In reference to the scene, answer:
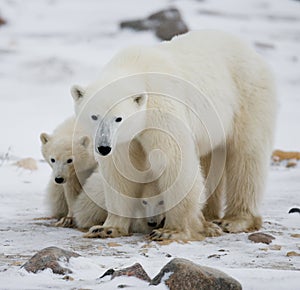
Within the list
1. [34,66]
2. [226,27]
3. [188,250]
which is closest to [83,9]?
[226,27]

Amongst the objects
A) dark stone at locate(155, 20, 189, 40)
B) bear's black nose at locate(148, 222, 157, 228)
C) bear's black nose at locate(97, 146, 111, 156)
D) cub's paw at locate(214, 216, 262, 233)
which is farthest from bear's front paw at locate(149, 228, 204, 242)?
dark stone at locate(155, 20, 189, 40)

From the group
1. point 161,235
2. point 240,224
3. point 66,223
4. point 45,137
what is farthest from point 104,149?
point 240,224

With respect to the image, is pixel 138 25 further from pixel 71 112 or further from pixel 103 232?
pixel 103 232

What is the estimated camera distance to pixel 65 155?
509cm

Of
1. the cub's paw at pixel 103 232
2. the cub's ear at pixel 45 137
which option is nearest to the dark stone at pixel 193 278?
the cub's paw at pixel 103 232

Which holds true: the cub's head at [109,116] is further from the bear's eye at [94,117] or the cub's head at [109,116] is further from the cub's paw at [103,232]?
the cub's paw at [103,232]

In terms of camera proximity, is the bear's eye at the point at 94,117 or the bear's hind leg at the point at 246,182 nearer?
the bear's eye at the point at 94,117

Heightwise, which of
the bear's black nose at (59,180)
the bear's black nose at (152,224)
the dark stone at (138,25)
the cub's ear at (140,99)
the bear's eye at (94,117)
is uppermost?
the dark stone at (138,25)

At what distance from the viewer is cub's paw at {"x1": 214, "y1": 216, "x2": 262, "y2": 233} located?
5000 mm

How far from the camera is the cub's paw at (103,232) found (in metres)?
4.62

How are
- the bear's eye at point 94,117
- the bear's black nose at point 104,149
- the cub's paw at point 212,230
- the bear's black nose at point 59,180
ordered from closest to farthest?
the bear's black nose at point 104,149 < the bear's eye at point 94,117 < the cub's paw at point 212,230 < the bear's black nose at point 59,180

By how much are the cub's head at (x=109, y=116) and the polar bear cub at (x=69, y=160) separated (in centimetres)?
71

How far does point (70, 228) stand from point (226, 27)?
12096 mm

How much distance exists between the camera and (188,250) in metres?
4.20
